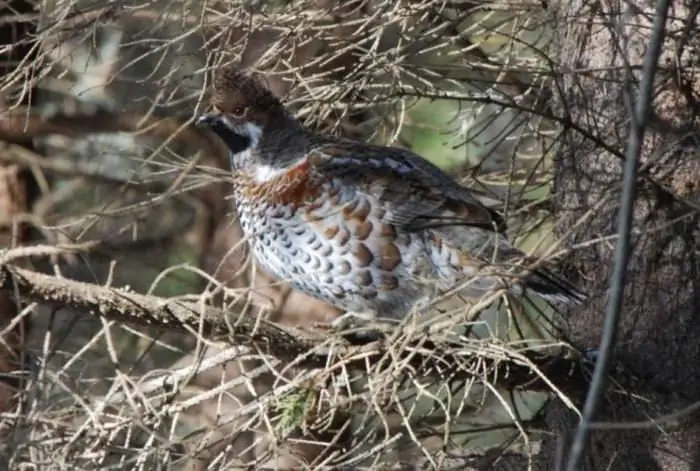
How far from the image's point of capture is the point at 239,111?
5.00m

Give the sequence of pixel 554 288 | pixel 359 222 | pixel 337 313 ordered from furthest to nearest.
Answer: pixel 337 313 < pixel 359 222 < pixel 554 288

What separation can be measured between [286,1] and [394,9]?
48 cm

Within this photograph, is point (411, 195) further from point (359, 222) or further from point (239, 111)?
point (239, 111)

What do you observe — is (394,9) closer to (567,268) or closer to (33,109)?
(567,268)

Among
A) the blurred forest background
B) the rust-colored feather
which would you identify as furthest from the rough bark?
the rust-colored feather

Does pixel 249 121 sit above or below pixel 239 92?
below

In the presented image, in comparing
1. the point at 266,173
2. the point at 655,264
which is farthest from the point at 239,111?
the point at 655,264

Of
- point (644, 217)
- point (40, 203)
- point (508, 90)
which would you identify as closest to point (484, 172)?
point (508, 90)

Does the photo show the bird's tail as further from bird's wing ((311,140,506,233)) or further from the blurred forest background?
bird's wing ((311,140,506,233))

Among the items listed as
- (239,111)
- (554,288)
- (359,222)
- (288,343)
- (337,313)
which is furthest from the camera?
(337,313)

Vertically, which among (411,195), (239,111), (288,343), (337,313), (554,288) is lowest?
(337,313)

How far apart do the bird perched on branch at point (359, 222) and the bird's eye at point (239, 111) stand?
82mm

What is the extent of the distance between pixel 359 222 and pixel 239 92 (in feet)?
2.35

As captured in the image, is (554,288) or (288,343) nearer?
(288,343)
